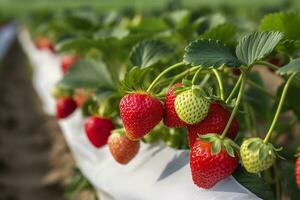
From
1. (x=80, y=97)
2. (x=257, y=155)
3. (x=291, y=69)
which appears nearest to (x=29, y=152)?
(x=80, y=97)

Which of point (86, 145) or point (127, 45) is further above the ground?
point (127, 45)

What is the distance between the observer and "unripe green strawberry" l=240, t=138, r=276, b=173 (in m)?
1.69

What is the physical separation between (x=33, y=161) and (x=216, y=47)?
3969 millimetres

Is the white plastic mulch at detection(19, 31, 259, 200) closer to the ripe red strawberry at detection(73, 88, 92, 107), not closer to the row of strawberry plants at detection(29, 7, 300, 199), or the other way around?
the row of strawberry plants at detection(29, 7, 300, 199)

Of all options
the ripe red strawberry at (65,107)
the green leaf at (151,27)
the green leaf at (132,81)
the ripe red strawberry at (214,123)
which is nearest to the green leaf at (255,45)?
the ripe red strawberry at (214,123)

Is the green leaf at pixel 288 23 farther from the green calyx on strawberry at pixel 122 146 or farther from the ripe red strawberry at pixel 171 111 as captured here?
the green calyx on strawberry at pixel 122 146

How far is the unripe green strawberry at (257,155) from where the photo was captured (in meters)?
1.69

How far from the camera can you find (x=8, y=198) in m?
4.50

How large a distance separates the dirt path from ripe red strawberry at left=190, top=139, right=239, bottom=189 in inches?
111

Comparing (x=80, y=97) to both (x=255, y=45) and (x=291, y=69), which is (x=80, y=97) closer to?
(x=255, y=45)

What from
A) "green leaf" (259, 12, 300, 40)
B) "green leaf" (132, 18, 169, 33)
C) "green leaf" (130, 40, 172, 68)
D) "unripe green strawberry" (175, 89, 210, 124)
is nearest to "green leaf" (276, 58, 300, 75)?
"unripe green strawberry" (175, 89, 210, 124)

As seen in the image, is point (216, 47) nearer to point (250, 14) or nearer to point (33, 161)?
point (33, 161)

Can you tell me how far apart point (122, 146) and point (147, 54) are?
383mm

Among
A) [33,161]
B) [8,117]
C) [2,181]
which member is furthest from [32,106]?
[2,181]
